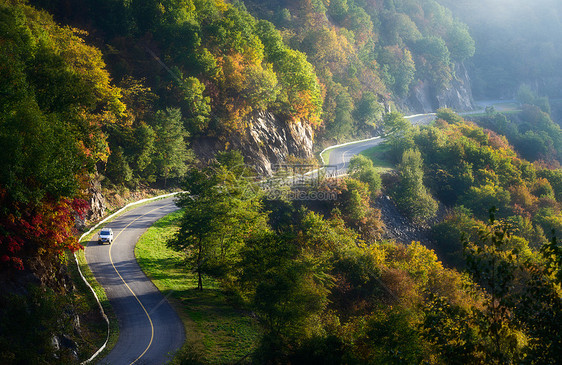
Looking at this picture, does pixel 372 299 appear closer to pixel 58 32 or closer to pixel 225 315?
pixel 225 315

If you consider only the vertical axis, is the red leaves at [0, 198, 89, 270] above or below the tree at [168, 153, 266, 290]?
above

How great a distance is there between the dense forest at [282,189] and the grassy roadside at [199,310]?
1328 mm

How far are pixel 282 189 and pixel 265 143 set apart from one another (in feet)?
46.3

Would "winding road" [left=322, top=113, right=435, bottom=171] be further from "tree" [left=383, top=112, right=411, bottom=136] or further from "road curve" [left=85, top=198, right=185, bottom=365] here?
"road curve" [left=85, top=198, right=185, bottom=365]

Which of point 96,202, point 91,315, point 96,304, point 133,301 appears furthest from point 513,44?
point 91,315

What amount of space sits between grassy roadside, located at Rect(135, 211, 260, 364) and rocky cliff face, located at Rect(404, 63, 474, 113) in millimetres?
83427

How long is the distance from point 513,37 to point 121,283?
17397 cm

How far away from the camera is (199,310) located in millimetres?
26094

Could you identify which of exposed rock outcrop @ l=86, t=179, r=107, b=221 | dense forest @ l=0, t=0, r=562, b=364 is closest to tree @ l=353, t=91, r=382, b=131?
dense forest @ l=0, t=0, r=562, b=364

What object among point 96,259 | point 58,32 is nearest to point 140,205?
point 96,259

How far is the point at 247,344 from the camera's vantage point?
23.6m

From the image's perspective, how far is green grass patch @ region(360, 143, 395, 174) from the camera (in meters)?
56.3

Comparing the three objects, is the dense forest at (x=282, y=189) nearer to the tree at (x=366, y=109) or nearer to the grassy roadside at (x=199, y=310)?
the tree at (x=366, y=109)

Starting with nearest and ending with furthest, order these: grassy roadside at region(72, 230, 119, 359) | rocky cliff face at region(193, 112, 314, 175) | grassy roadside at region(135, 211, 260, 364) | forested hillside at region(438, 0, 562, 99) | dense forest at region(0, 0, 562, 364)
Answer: dense forest at region(0, 0, 562, 364), grassy roadside at region(72, 230, 119, 359), grassy roadside at region(135, 211, 260, 364), rocky cliff face at region(193, 112, 314, 175), forested hillside at region(438, 0, 562, 99)
